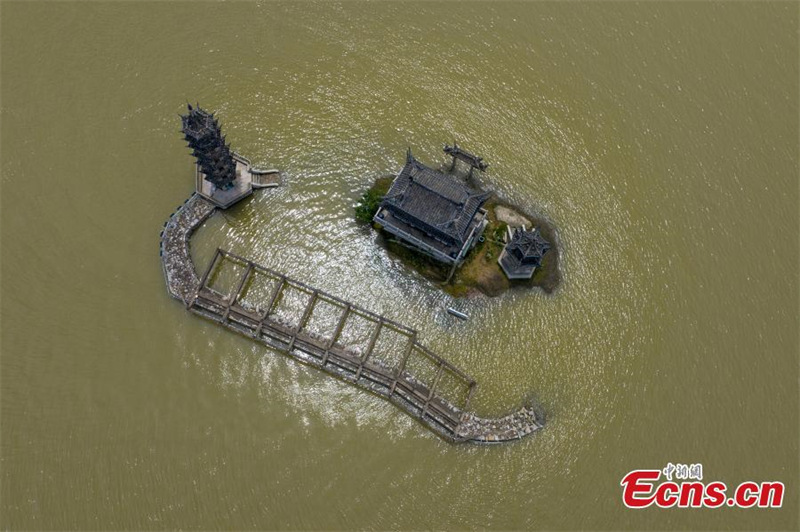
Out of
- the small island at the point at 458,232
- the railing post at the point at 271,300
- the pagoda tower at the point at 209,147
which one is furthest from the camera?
the railing post at the point at 271,300

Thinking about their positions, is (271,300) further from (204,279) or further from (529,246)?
(529,246)

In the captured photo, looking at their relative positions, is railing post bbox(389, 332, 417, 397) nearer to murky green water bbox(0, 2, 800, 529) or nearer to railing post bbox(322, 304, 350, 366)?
murky green water bbox(0, 2, 800, 529)

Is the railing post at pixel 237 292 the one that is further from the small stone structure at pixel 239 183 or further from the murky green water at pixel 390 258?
the small stone structure at pixel 239 183

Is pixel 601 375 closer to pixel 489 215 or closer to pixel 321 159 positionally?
pixel 489 215

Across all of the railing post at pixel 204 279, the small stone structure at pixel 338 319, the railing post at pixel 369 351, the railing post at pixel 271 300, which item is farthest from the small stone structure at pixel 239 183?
the railing post at pixel 369 351

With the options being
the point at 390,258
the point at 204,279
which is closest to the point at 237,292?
the point at 204,279
